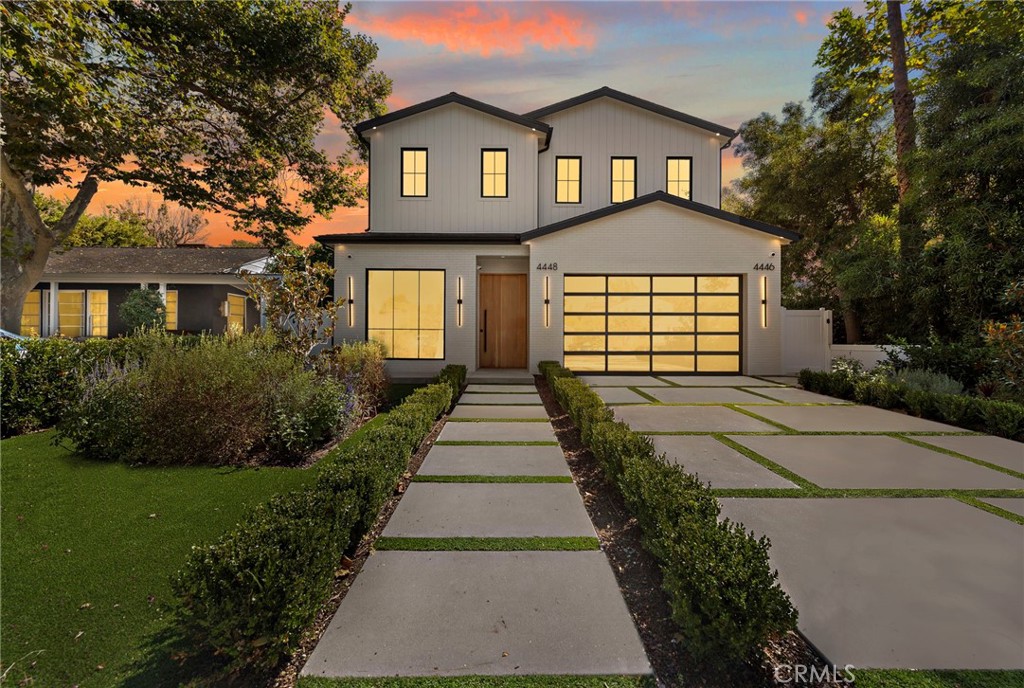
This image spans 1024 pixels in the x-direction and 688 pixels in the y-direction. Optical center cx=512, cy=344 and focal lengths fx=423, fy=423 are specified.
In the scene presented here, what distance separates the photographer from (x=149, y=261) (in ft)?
59.2

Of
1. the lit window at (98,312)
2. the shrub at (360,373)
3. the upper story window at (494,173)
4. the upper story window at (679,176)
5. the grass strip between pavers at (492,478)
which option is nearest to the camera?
the grass strip between pavers at (492,478)

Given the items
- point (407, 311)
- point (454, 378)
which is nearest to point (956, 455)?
point (454, 378)

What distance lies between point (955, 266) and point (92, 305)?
27704mm

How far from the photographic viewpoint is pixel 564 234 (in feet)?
35.8

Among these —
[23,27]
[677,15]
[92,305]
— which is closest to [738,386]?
[677,15]

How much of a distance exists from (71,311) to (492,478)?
72.9 feet

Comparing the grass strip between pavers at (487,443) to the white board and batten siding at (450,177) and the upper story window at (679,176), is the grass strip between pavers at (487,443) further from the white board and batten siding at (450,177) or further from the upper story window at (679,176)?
the upper story window at (679,176)

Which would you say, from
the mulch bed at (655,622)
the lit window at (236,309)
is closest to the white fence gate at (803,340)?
the mulch bed at (655,622)

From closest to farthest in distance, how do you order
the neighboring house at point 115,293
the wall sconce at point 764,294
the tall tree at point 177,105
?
the tall tree at point 177,105, the wall sconce at point 764,294, the neighboring house at point 115,293

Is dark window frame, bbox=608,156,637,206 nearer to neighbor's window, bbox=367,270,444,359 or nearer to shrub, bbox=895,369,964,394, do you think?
neighbor's window, bbox=367,270,444,359

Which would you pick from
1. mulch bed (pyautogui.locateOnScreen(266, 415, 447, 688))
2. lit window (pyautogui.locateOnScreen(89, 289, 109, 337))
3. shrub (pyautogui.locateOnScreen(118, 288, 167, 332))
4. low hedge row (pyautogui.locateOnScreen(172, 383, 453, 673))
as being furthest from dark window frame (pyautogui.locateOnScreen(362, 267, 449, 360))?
lit window (pyautogui.locateOnScreen(89, 289, 109, 337))

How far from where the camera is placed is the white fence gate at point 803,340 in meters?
10.9

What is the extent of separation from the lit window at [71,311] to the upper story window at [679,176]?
22.8 metres

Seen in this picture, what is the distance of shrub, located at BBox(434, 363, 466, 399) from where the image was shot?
24.6 feet
